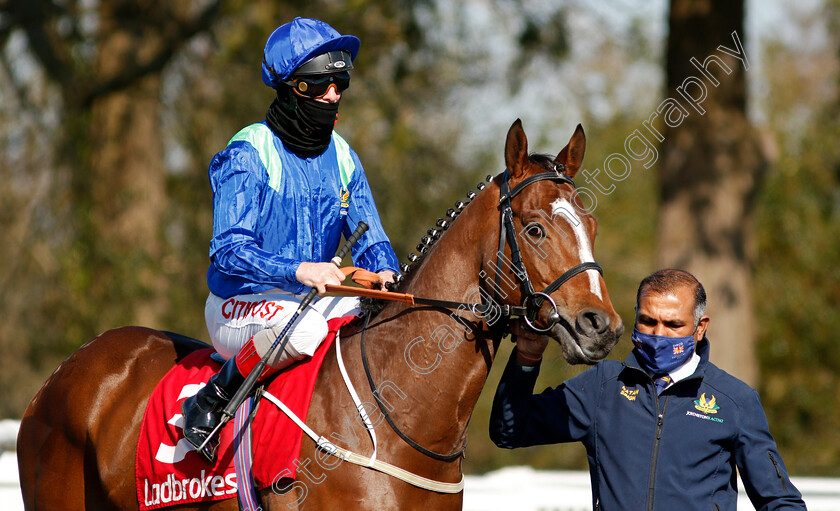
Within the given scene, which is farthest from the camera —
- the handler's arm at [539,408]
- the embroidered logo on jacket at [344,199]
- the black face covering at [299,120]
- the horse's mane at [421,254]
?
the embroidered logo on jacket at [344,199]

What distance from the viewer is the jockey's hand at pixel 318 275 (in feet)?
9.66

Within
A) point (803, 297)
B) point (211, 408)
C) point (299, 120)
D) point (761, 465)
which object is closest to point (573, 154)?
point (299, 120)

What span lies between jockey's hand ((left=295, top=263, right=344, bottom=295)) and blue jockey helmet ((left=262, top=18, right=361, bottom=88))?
2.64 feet

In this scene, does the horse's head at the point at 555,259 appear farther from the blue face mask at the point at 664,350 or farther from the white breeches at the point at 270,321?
the white breeches at the point at 270,321

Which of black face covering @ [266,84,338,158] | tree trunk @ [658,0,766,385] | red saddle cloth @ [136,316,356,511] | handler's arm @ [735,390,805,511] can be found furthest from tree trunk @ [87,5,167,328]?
handler's arm @ [735,390,805,511]

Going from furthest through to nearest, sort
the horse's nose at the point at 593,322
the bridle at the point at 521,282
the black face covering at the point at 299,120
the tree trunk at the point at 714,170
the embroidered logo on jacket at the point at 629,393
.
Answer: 1. the tree trunk at the point at 714,170
2. the black face covering at the point at 299,120
3. the embroidered logo on jacket at the point at 629,393
4. the bridle at the point at 521,282
5. the horse's nose at the point at 593,322

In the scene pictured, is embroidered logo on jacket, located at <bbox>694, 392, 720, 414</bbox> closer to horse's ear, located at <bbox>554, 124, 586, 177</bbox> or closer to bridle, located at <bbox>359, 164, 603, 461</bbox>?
bridle, located at <bbox>359, 164, 603, 461</bbox>

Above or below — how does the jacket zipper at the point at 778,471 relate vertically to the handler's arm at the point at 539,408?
below

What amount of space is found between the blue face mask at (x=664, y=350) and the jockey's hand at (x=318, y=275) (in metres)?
1.03

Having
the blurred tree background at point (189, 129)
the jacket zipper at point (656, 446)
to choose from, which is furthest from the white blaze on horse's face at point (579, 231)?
the blurred tree background at point (189, 129)

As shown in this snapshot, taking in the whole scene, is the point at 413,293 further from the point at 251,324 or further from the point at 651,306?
the point at 651,306

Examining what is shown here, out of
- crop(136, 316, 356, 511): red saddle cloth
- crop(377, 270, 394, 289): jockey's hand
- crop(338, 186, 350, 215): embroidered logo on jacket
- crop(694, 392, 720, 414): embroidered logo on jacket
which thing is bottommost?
crop(136, 316, 356, 511): red saddle cloth

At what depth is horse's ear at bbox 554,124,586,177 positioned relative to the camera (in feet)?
10.0

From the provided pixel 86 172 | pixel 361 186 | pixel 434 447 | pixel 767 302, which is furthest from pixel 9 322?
pixel 767 302
